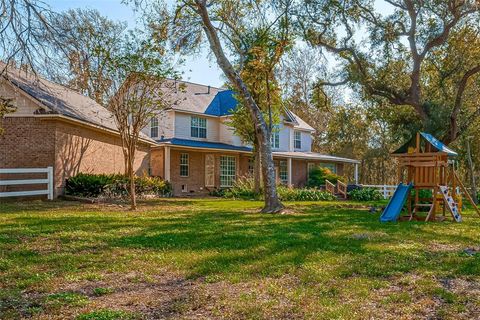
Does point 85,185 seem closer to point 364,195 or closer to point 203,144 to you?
point 203,144

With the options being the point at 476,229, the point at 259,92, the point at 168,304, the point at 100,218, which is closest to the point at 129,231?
the point at 100,218

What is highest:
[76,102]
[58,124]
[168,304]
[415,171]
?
[76,102]

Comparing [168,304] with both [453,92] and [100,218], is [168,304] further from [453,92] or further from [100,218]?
[453,92]

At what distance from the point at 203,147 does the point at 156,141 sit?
2.75m

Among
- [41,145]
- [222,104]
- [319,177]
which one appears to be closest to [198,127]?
[222,104]

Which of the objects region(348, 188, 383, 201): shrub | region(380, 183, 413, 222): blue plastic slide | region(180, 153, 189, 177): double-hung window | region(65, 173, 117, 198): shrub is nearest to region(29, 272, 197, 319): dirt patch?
region(380, 183, 413, 222): blue plastic slide

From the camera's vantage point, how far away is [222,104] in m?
31.2

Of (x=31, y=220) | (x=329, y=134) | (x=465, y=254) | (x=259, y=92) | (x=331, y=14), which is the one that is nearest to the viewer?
(x=465, y=254)

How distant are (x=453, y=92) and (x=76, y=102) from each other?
19.4 metres

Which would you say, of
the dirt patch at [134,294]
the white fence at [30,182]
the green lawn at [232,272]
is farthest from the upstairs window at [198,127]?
the dirt patch at [134,294]

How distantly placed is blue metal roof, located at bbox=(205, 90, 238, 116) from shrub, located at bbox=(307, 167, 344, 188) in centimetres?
787

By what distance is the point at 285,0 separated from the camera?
16438 millimetres

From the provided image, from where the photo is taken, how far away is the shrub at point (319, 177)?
1259 inches

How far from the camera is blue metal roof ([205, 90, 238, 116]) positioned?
2977cm
